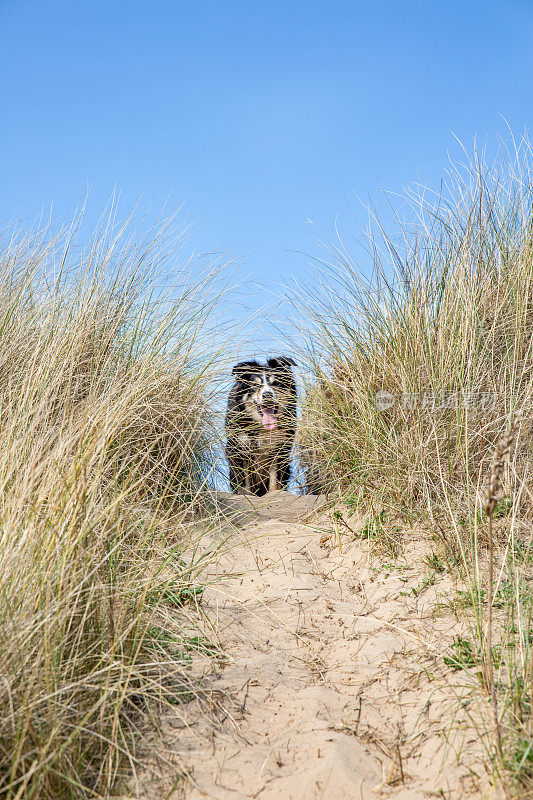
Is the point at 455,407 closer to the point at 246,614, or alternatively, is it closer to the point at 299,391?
the point at 299,391

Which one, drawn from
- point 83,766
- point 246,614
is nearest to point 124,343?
point 246,614

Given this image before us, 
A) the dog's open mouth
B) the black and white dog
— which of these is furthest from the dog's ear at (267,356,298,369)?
the dog's open mouth

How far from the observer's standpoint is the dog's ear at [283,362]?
14.8ft

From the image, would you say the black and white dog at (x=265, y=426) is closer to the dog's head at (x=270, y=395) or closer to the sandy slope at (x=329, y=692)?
the dog's head at (x=270, y=395)

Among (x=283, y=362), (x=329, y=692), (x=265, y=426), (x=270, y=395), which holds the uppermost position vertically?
(x=283, y=362)

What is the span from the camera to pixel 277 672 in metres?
2.48

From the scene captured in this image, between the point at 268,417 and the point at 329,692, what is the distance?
246cm

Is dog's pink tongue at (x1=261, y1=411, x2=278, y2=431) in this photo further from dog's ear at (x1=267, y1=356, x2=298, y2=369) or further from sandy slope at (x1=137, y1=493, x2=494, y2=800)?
sandy slope at (x1=137, y1=493, x2=494, y2=800)

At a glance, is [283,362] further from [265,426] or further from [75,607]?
[75,607]

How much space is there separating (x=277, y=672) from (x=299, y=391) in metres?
2.14

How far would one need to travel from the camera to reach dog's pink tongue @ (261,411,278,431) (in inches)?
173

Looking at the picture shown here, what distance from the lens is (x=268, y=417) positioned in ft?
15.2

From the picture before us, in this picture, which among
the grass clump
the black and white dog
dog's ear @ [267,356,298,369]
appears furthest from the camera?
dog's ear @ [267,356,298,369]

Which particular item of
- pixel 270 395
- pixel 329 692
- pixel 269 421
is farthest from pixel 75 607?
pixel 270 395
